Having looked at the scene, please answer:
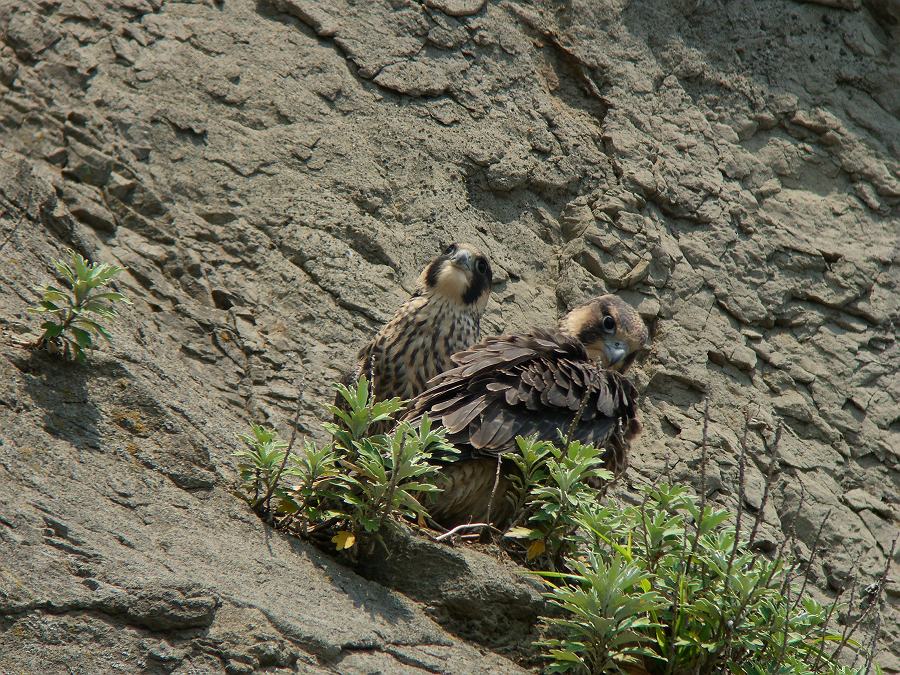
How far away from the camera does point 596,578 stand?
9.09 feet

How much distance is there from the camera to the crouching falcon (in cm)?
355

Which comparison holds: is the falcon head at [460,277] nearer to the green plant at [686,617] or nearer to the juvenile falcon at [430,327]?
the juvenile falcon at [430,327]

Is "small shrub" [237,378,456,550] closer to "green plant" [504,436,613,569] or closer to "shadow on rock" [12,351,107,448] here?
"green plant" [504,436,613,569]

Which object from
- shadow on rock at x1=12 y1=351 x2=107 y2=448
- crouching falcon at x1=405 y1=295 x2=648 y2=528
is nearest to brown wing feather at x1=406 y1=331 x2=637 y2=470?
crouching falcon at x1=405 y1=295 x2=648 y2=528

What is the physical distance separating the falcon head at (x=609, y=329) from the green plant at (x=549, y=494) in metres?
1.28

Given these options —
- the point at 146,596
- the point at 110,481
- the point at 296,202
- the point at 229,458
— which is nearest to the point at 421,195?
the point at 296,202

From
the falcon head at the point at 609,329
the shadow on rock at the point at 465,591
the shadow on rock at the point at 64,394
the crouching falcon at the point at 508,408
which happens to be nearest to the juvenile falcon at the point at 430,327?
the crouching falcon at the point at 508,408

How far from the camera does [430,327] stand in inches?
170

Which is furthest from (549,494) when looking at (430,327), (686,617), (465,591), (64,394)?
(64,394)

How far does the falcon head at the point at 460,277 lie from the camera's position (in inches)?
173

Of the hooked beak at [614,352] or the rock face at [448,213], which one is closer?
the rock face at [448,213]

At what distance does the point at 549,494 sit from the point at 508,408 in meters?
0.49

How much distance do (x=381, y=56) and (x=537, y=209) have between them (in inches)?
45.2

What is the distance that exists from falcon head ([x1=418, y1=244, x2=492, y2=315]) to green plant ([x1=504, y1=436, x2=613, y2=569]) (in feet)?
3.63
